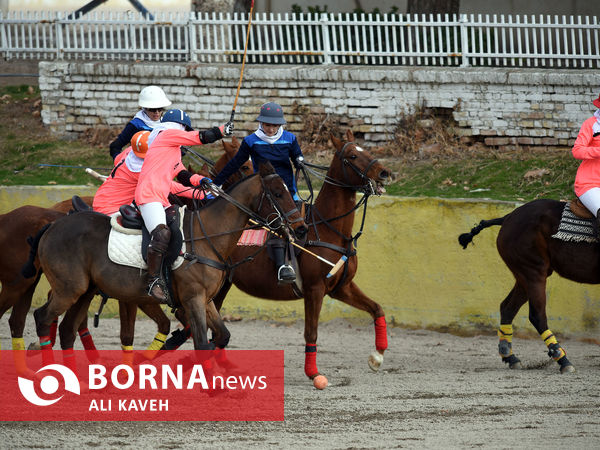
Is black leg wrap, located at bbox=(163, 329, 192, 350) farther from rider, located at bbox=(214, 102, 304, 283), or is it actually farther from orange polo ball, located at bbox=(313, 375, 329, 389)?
orange polo ball, located at bbox=(313, 375, 329, 389)

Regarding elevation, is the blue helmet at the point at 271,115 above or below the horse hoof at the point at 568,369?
above

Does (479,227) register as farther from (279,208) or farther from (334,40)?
(334,40)

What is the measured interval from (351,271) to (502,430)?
9.87 ft

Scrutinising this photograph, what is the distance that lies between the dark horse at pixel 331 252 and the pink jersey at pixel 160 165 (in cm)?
170

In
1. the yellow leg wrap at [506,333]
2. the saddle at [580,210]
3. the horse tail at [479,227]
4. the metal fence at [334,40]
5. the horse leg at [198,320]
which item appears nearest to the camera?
the horse leg at [198,320]

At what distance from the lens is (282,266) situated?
33.0ft

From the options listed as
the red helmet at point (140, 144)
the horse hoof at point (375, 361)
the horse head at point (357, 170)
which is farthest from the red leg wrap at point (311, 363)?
the red helmet at point (140, 144)

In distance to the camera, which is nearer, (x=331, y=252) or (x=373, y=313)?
(x=331, y=252)

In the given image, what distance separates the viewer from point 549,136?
1614 cm

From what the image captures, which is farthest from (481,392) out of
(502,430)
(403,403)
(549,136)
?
(549,136)

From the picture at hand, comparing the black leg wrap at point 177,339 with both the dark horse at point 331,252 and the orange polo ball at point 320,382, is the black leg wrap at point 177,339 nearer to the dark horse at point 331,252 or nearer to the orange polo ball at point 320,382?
the dark horse at point 331,252

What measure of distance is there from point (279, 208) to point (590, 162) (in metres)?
3.84

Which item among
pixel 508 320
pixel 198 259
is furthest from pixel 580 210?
pixel 198 259

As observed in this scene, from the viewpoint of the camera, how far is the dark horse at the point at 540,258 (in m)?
10.6
